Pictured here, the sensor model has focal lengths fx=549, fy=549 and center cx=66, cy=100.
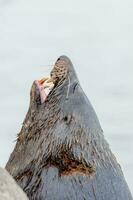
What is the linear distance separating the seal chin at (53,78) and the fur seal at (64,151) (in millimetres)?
12

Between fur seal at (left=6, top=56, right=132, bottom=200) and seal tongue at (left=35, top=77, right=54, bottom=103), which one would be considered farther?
seal tongue at (left=35, top=77, right=54, bottom=103)

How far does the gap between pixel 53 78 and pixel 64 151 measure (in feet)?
3.44

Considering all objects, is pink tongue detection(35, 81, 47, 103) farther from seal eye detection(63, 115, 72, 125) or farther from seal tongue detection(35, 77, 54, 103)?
seal eye detection(63, 115, 72, 125)

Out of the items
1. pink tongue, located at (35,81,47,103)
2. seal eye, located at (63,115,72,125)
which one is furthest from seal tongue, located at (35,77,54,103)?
seal eye, located at (63,115,72,125)

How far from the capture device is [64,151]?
236 inches

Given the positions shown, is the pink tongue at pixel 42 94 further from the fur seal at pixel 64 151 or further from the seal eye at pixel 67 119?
the seal eye at pixel 67 119

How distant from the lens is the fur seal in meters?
5.77

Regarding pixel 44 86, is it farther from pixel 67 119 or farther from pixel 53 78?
pixel 67 119

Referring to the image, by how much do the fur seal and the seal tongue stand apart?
0.01 metres

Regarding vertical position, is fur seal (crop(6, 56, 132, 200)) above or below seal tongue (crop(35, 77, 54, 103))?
below

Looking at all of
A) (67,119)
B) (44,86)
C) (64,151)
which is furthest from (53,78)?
(64,151)

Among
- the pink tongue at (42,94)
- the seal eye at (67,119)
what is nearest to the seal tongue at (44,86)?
the pink tongue at (42,94)

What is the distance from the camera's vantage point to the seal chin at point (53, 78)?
654 centimetres

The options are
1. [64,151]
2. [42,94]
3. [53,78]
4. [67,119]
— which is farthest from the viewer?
[53,78]
